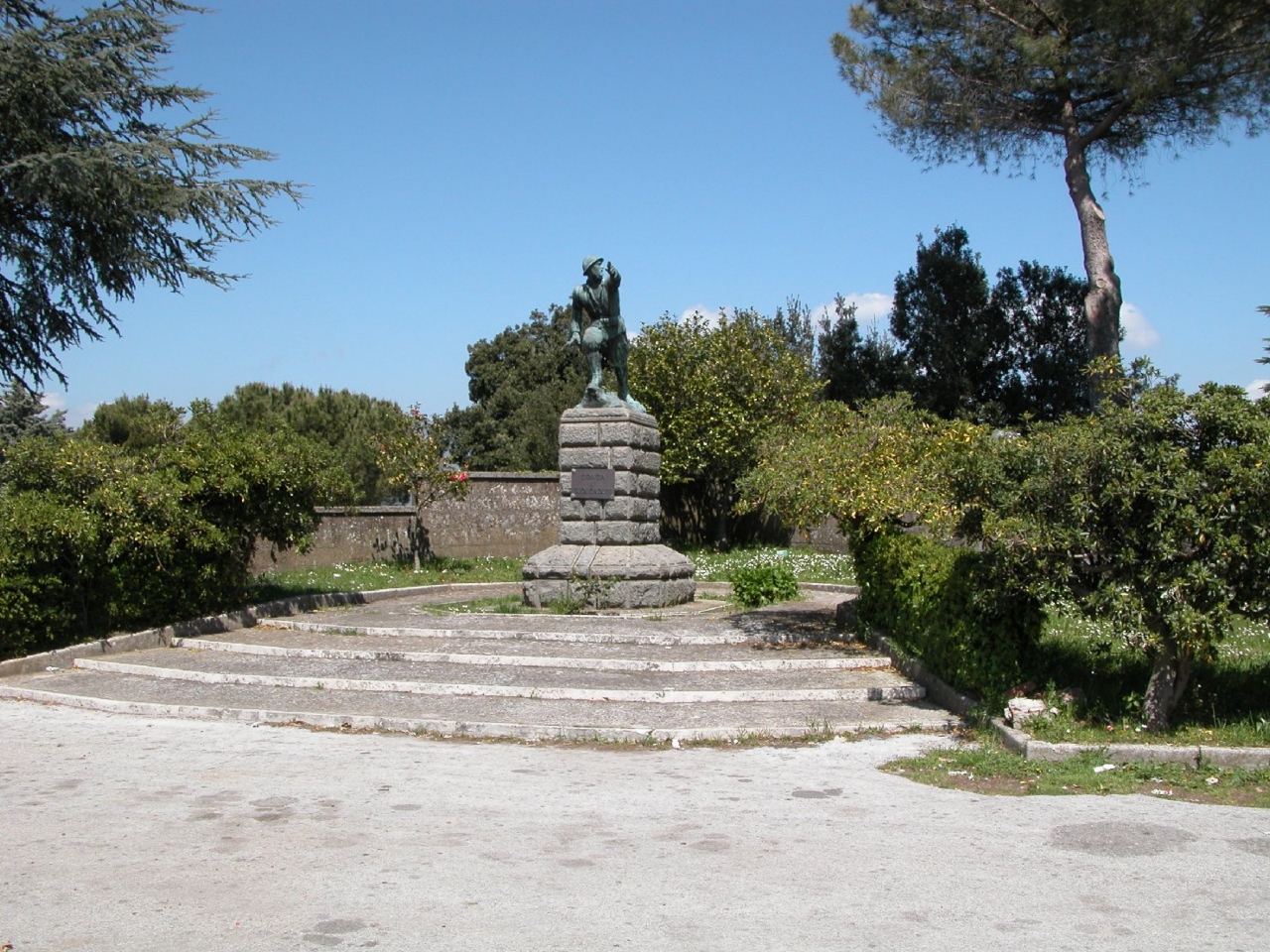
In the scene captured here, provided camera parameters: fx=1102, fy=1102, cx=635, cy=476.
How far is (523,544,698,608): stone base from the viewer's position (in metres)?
14.0

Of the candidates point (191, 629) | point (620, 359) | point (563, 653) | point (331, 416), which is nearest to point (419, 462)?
point (620, 359)

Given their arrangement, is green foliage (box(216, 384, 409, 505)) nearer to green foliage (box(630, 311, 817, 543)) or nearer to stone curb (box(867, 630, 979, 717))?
green foliage (box(630, 311, 817, 543))

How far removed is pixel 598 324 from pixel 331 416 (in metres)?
22.9

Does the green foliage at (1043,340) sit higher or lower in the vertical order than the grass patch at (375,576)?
higher

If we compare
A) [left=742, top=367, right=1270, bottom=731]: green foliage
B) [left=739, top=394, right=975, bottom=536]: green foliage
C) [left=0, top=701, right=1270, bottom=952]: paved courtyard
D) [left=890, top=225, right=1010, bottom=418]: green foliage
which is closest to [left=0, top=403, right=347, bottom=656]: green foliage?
[left=0, top=701, right=1270, bottom=952]: paved courtyard

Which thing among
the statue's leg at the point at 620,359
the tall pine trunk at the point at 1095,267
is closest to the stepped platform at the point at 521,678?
the statue's leg at the point at 620,359

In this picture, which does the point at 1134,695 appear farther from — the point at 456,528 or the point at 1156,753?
the point at 456,528

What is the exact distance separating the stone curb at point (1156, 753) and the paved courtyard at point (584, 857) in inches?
29.7

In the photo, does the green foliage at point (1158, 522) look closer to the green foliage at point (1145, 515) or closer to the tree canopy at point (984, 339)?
the green foliage at point (1145, 515)

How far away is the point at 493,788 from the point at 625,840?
4.47 feet

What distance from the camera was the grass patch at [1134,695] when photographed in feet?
23.8

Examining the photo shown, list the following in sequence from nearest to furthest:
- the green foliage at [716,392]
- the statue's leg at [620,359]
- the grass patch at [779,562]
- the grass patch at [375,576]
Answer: the statue's leg at [620,359], the grass patch at [375,576], the grass patch at [779,562], the green foliage at [716,392]

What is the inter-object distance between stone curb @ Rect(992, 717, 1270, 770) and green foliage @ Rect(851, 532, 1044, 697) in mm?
1084

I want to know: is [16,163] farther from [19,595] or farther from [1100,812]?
[1100,812]
